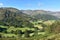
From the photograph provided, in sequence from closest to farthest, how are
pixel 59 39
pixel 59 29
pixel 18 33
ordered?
1. pixel 59 39
2. pixel 59 29
3. pixel 18 33

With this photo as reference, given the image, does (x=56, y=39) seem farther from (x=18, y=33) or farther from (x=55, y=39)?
(x=18, y=33)

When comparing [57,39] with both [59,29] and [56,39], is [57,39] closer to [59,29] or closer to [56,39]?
[56,39]

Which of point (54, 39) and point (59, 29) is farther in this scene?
point (59, 29)

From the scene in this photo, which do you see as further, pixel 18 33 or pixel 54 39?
pixel 18 33

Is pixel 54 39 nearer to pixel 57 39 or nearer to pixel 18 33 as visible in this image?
pixel 57 39

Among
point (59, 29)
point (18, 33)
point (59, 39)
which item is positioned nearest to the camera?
point (59, 39)

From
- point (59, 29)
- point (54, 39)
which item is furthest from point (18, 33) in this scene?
point (54, 39)

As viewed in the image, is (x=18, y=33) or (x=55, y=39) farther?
(x=18, y=33)

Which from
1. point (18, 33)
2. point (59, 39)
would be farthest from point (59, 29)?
point (59, 39)
